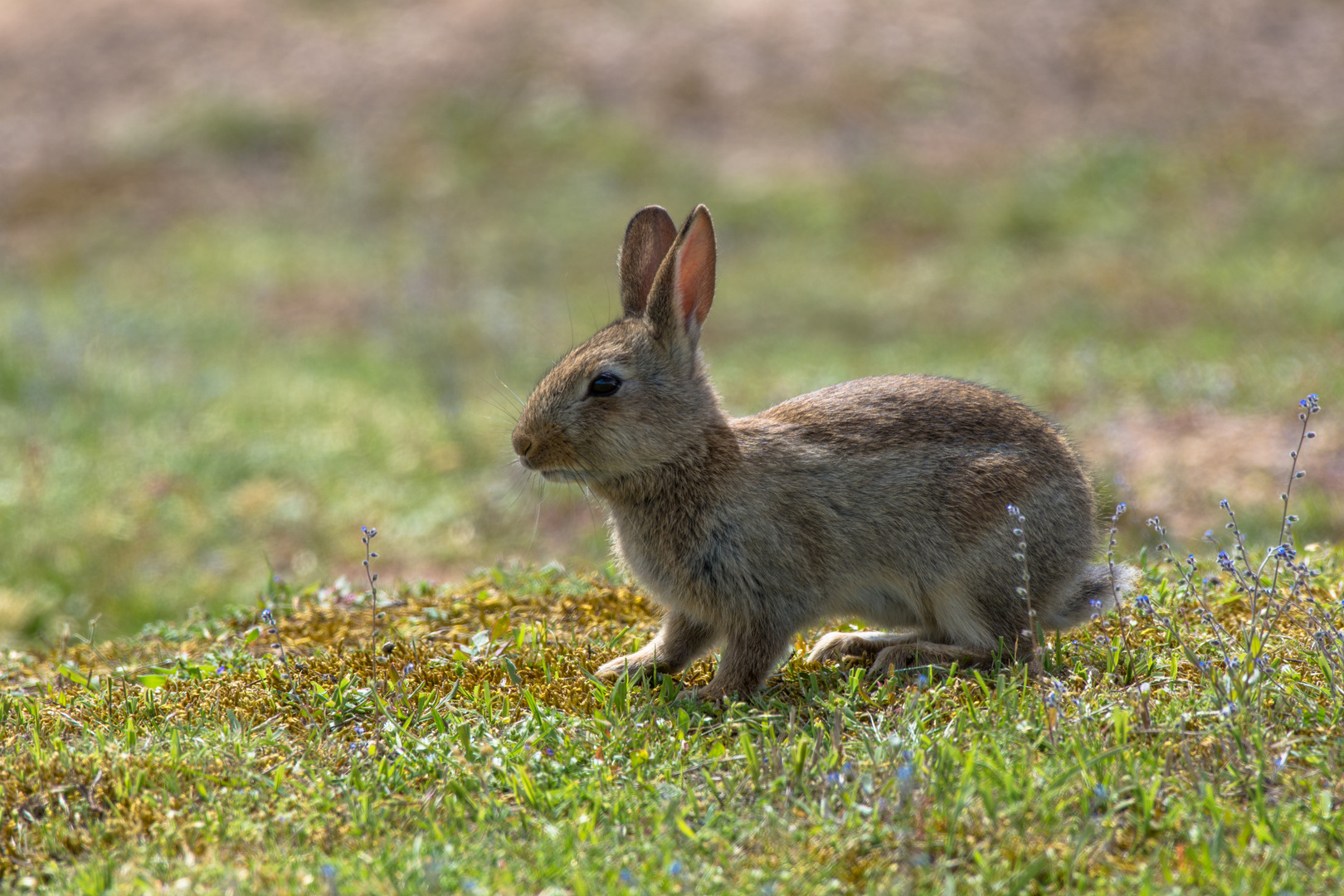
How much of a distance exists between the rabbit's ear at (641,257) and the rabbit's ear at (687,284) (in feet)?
1.05

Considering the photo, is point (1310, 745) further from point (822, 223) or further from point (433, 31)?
point (433, 31)

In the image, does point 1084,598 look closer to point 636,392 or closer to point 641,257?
point 636,392

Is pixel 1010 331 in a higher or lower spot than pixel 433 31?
lower

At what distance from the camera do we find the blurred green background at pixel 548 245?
30.9 ft

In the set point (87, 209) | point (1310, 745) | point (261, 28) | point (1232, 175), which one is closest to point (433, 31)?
point (261, 28)

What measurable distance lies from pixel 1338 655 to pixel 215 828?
337cm

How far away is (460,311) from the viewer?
53.8 feet

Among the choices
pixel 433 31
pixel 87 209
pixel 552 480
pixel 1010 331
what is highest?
pixel 433 31

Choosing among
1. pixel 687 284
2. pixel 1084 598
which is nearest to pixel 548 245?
pixel 687 284

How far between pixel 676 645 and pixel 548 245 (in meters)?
15.8

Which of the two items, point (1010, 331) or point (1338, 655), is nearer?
point (1338, 655)

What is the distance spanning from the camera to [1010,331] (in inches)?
593

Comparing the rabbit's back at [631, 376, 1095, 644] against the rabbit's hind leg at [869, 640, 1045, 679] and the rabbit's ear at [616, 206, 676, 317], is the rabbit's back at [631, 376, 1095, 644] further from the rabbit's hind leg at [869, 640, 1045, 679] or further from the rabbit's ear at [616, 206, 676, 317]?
the rabbit's ear at [616, 206, 676, 317]

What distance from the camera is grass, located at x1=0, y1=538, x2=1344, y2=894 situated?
308cm
